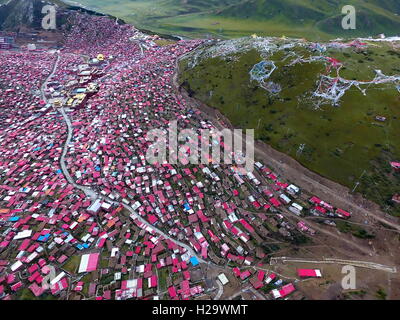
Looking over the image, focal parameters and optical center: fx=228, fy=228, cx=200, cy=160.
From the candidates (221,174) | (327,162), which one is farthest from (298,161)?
(221,174)

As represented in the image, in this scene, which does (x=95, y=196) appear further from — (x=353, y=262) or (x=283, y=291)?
(x=353, y=262)

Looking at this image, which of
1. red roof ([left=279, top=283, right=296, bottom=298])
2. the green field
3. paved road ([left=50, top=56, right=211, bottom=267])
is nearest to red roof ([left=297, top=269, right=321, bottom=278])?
red roof ([left=279, top=283, right=296, bottom=298])

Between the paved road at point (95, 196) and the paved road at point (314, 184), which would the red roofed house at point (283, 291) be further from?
the paved road at point (314, 184)

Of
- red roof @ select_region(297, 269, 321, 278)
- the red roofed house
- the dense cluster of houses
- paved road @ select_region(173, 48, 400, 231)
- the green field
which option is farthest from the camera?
the green field

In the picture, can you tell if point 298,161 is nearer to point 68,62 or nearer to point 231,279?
point 231,279

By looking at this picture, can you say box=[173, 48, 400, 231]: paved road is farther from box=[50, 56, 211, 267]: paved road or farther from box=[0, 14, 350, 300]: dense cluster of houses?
box=[50, 56, 211, 267]: paved road

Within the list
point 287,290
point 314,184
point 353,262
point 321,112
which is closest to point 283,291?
point 287,290

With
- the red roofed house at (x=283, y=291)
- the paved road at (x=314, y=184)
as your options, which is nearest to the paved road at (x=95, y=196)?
the red roofed house at (x=283, y=291)

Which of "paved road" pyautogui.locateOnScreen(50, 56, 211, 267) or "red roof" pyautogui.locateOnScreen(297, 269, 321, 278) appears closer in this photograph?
"red roof" pyautogui.locateOnScreen(297, 269, 321, 278)
